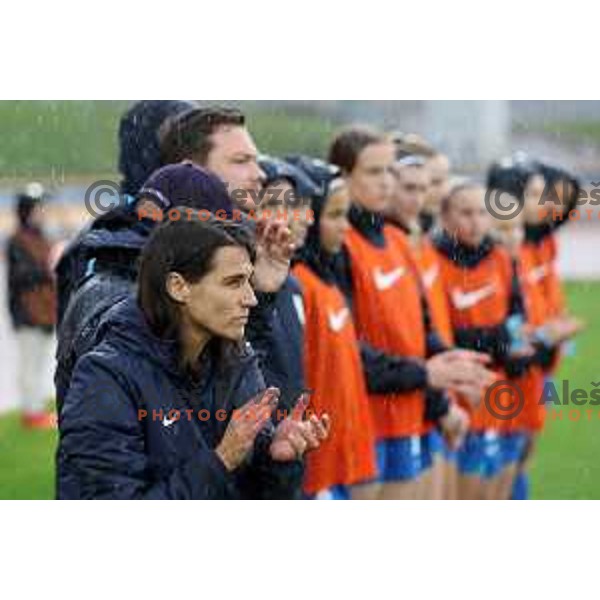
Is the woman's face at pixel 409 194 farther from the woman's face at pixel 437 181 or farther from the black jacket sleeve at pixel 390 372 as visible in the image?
the black jacket sleeve at pixel 390 372

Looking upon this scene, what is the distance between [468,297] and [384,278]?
0.73 ft

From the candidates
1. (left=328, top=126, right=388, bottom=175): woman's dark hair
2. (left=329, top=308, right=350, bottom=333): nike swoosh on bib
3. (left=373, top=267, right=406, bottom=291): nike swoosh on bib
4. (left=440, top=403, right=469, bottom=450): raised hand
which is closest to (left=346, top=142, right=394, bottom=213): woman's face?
(left=328, top=126, right=388, bottom=175): woman's dark hair

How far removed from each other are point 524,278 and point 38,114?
43.2 inches

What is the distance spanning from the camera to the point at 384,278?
150 inches

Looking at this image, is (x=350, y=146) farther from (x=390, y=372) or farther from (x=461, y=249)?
(x=390, y=372)

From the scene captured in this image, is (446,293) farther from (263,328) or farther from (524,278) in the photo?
(263,328)

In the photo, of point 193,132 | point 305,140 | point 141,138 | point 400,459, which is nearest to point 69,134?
point 141,138

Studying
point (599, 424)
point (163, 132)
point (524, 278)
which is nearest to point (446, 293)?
point (524, 278)

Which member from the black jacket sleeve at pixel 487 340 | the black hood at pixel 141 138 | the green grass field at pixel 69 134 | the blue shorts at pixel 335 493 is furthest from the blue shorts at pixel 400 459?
the black hood at pixel 141 138

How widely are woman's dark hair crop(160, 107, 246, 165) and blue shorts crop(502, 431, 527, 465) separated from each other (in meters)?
1.01

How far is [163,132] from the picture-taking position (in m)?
3.44

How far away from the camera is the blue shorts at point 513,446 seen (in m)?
4.01

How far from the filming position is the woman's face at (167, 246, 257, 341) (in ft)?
10.1
